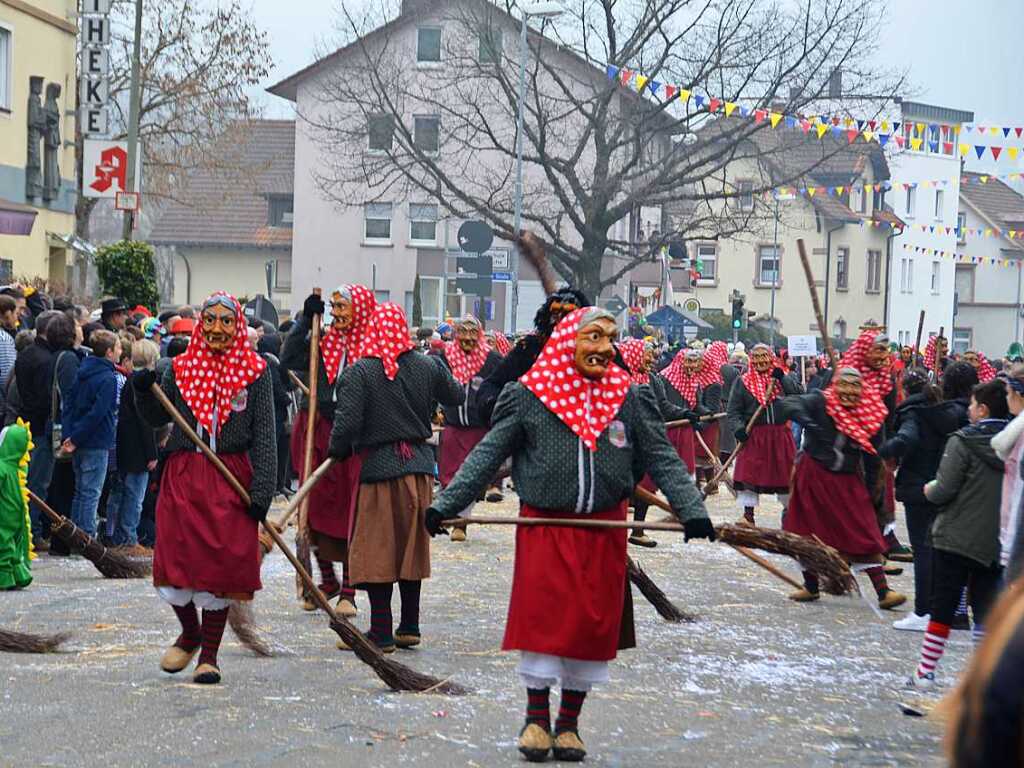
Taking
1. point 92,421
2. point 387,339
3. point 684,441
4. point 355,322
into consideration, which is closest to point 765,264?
point 684,441

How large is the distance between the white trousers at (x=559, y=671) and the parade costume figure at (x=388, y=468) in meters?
2.37

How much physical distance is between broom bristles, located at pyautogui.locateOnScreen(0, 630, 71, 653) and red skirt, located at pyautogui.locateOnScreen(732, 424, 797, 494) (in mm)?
9657

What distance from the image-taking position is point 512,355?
9.04 metres

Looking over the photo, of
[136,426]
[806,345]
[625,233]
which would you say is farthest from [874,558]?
[625,233]

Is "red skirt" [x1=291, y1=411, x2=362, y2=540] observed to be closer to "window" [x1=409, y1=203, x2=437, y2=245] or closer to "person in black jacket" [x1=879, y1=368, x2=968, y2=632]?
"person in black jacket" [x1=879, y1=368, x2=968, y2=632]

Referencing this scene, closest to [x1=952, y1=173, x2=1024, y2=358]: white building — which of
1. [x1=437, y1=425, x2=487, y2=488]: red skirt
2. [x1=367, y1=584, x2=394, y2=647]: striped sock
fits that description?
[x1=437, y1=425, x2=487, y2=488]: red skirt

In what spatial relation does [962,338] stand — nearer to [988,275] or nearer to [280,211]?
[988,275]

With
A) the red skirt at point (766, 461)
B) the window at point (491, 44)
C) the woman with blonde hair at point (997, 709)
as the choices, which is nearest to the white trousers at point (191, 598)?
the woman with blonde hair at point (997, 709)

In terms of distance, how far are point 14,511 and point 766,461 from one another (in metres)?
8.18

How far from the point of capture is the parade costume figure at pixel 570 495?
695 centimetres

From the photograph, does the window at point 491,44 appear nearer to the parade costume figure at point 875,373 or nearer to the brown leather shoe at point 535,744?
the parade costume figure at point 875,373

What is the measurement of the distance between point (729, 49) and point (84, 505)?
29.2 metres

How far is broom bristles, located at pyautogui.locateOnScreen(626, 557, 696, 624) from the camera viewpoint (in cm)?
1070

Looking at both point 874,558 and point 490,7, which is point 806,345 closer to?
point 874,558
